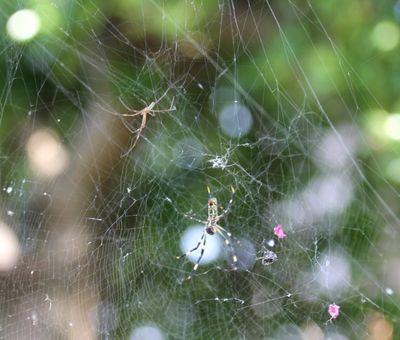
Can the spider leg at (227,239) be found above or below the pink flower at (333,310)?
above

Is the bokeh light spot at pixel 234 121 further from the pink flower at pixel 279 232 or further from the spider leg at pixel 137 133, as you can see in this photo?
the pink flower at pixel 279 232

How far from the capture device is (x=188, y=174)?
6.72 ft

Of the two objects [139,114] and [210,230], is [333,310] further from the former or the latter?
[139,114]

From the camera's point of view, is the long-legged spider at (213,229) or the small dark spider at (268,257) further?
the long-legged spider at (213,229)

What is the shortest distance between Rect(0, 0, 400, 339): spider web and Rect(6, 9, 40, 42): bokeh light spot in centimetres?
4

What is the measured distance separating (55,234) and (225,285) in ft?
2.09

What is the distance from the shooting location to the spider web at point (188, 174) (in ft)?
6.30

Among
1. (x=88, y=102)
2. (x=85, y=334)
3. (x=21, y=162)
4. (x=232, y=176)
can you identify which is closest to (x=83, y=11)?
(x=88, y=102)

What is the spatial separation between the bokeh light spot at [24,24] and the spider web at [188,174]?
4 centimetres

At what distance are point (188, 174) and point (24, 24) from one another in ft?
2.42

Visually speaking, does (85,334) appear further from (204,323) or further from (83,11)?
(83,11)

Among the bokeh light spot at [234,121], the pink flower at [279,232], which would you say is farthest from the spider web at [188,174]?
the pink flower at [279,232]

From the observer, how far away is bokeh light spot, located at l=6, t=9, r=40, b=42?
183 centimetres

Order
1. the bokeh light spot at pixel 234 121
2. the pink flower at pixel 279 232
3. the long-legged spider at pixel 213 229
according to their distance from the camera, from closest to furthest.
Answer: the pink flower at pixel 279 232
the long-legged spider at pixel 213 229
the bokeh light spot at pixel 234 121
